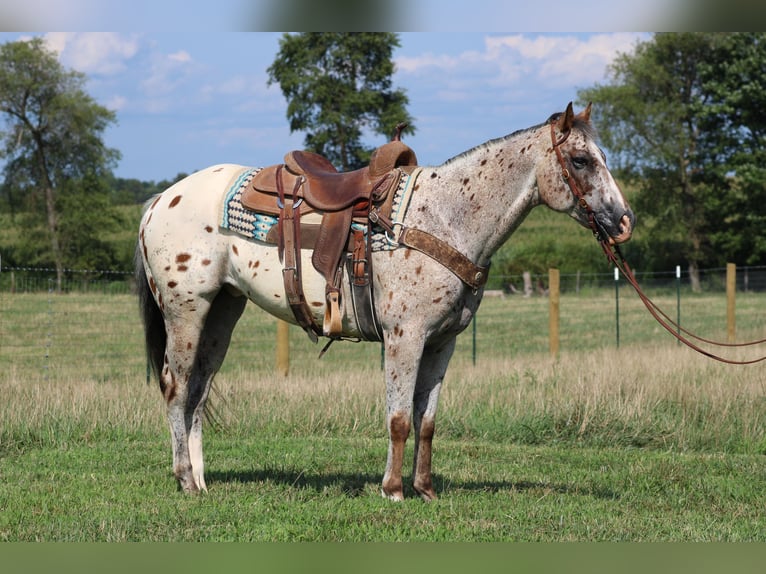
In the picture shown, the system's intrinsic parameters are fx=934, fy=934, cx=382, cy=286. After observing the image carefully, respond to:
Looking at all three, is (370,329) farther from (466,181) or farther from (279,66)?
(279,66)

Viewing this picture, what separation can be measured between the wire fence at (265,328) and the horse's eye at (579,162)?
800 centimetres

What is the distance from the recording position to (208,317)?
686 centimetres

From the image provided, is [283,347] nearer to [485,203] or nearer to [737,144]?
[485,203]

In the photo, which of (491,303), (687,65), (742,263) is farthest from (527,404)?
(687,65)

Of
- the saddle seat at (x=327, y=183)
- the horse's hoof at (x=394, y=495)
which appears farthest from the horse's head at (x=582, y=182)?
the horse's hoof at (x=394, y=495)

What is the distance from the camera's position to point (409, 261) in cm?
584

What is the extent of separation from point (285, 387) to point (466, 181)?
499cm

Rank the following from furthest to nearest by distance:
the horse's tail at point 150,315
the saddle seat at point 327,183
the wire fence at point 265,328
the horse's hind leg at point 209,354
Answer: the wire fence at point 265,328 → the horse's tail at point 150,315 → the horse's hind leg at point 209,354 → the saddle seat at point 327,183

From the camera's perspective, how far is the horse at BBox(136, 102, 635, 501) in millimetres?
5766

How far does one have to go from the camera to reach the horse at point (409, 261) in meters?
5.77

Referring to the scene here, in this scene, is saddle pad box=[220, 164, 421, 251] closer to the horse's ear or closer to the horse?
the horse

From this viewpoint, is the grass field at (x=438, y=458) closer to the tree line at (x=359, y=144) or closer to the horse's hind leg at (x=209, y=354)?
the horse's hind leg at (x=209, y=354)

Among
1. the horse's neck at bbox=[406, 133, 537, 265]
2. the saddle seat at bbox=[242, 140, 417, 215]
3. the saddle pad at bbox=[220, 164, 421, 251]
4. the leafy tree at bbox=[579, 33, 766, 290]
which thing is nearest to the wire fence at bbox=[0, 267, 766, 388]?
the saddle pad at bbox=[220, 164, 421, 251]

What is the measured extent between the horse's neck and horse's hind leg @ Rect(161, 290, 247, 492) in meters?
1.76
